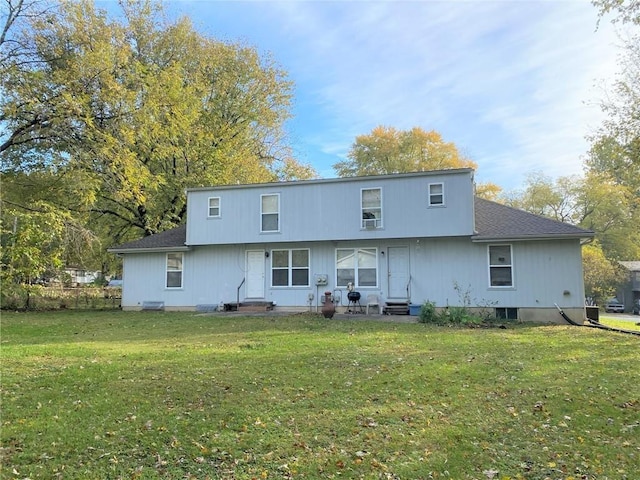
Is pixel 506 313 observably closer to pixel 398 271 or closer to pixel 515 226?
pixel 515 226

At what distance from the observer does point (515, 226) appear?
15.0m

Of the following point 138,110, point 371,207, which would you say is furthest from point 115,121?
point 371,207

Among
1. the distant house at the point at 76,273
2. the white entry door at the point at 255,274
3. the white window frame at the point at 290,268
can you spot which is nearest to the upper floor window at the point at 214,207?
the white entry door at the point at 255,274

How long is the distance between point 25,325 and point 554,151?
25367mm

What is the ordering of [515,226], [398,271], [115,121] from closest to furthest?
[515,226] < [115,121] < [398,271]

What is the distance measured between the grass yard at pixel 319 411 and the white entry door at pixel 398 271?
→ 21.4ft

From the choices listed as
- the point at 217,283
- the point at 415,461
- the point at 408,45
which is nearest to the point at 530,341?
the point at 415,461

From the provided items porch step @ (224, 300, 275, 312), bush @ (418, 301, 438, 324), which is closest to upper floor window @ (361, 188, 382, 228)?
bush @ (418, 301, 438, 324)

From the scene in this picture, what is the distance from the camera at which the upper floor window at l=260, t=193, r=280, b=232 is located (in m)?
16.6

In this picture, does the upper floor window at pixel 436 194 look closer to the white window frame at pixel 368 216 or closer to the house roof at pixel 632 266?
the white window frame at pixel 368 216

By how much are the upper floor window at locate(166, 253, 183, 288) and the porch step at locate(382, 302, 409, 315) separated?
8.25 m

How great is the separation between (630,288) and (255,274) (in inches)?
1392

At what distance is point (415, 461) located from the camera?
3641 millimetres

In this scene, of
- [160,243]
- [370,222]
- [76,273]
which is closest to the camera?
[370,222]
